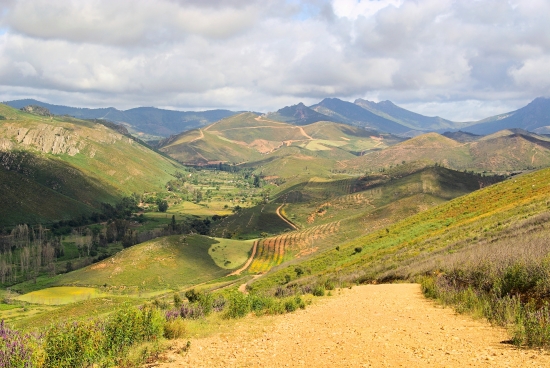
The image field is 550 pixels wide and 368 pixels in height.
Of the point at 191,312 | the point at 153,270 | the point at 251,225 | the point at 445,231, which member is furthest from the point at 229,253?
the point at 191,312

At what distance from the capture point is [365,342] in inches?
479

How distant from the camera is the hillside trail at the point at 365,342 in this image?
10.2 meters

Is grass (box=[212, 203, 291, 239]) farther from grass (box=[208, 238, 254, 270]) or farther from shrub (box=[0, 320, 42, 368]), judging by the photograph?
shrub (box=[0, 320, 42, 368])

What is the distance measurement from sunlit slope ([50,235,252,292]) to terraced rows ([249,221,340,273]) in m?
5.41

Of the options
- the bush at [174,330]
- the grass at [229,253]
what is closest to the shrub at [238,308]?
the bush at [174,330]

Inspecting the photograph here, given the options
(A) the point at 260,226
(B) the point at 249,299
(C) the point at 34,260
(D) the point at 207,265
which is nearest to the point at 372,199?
(A) the point at 260,226

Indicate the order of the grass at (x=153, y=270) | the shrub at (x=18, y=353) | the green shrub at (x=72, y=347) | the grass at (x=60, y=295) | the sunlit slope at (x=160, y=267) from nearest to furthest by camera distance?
the shrub at (x=18, y=353), the green shrub at (x=72, y=347), the grass at (x=60, y=295), the grass at (x=153, y=270), the sunlit slope at (x=160, y=267)

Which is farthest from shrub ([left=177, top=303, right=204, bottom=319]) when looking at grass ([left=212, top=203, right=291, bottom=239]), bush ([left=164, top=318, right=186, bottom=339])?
grass ([left=212, top=203, right=291, bottom=239])

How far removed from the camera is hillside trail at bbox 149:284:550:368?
10.2m

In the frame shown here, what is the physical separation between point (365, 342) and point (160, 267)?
→ 85005 millimetres

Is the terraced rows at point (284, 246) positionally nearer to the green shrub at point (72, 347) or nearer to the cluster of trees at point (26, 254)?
the cluster of trees at point (26, 254)

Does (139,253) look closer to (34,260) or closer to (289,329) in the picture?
(34,260)

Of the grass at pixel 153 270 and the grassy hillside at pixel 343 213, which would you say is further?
the grassy hillside at pixel 343 213

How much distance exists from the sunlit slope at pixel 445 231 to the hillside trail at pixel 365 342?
331 inches
